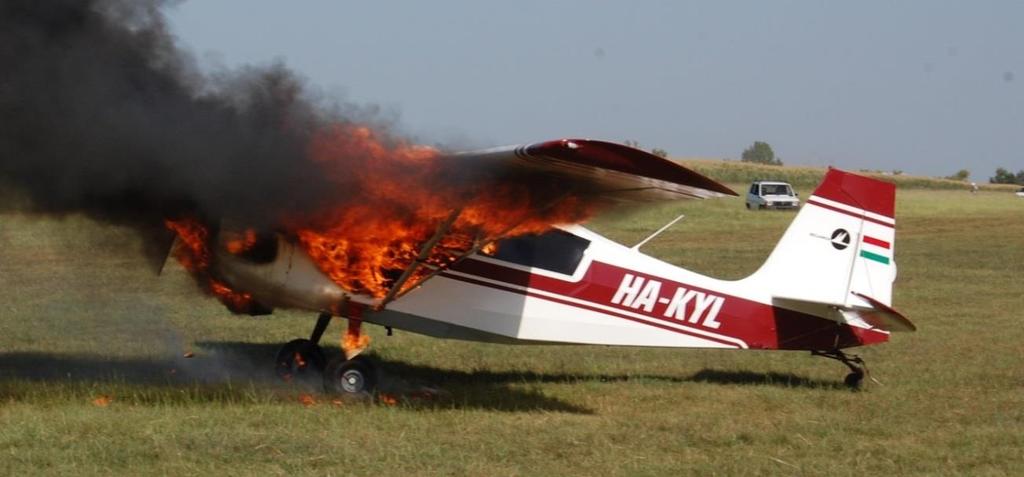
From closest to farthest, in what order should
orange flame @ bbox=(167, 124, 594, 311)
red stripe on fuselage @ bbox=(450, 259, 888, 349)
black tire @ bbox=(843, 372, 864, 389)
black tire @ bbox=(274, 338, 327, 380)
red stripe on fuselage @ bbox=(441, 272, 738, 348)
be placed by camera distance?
orange flame @ bbox=(167, 124, 594, 311) < red stripe on fuselage @ bbox=(441, 272, 738, 348) < red stripe on fuselage @ bbox=(450, 259, 888, 349) < black tire @ bbox=(274, 338, 327, 380) < black tire @ bbox=(843, 372, 864, 389)

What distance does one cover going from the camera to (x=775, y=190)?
184 feet

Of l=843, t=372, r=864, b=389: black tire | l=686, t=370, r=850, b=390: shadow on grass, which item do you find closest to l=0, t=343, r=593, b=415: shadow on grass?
l=686, t=370, r=850, b=390: shadow on grass

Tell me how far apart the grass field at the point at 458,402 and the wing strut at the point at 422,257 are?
38.6 inches

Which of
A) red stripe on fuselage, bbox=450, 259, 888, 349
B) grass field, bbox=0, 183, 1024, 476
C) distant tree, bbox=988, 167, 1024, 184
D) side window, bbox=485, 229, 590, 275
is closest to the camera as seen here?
grass field, bbox=0, 183, 1024, 476

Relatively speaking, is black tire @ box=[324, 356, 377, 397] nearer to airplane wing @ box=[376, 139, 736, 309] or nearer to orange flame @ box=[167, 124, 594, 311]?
orange flame @ box=[167, 124, 594, 311]

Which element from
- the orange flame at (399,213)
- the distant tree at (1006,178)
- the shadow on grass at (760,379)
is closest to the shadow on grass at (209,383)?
the orange flame at (399,213)

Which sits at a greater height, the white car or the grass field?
the white car

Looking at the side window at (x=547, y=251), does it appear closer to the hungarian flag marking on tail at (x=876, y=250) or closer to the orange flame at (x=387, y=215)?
the orange flame at (x=387, y=215)

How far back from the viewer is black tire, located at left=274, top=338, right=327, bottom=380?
482 inches

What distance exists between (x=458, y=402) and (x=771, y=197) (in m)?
45.8

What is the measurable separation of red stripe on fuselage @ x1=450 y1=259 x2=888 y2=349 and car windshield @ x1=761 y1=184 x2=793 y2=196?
143 ft

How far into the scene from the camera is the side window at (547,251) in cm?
1159

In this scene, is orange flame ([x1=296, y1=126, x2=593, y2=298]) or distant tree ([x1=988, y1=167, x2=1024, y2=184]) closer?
orange flame ([x1=296, y1=126, x2=593, y2=298])

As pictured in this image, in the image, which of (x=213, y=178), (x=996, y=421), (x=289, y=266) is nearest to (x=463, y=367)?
(x=289, y=266)
